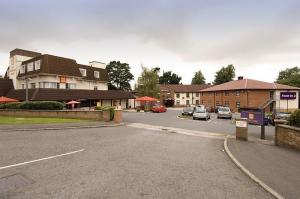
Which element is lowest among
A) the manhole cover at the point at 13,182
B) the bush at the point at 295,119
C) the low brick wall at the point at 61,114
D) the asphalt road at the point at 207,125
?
the asphalt road at the point at 207,125

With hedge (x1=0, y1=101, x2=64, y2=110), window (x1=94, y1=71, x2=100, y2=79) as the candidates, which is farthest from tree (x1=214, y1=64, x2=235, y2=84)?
hedge (x1=0, y1=101, x2=64, y2=110)

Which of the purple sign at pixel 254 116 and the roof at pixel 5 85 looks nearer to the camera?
the purple sign at pixel 254 116

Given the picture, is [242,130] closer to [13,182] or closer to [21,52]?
[13,182]

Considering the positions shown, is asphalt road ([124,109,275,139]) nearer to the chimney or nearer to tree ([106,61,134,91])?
the chimney

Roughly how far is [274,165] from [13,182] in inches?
348

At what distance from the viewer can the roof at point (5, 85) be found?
40.4 meters

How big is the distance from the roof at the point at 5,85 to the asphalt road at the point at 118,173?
34.2 metres

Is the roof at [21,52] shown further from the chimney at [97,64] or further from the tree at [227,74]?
the tree at [227,74]

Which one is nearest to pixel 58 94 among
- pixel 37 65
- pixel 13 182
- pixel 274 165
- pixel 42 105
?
pixel 37 65

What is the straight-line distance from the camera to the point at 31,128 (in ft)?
57.1

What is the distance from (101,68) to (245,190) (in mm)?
47957

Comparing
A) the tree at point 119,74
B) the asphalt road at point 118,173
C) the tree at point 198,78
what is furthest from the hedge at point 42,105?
the tree at point 198,78

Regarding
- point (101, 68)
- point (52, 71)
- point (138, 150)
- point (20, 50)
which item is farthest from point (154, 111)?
point (138, 150)

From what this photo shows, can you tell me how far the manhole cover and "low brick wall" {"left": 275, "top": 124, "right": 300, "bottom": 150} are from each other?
12.1 meters
